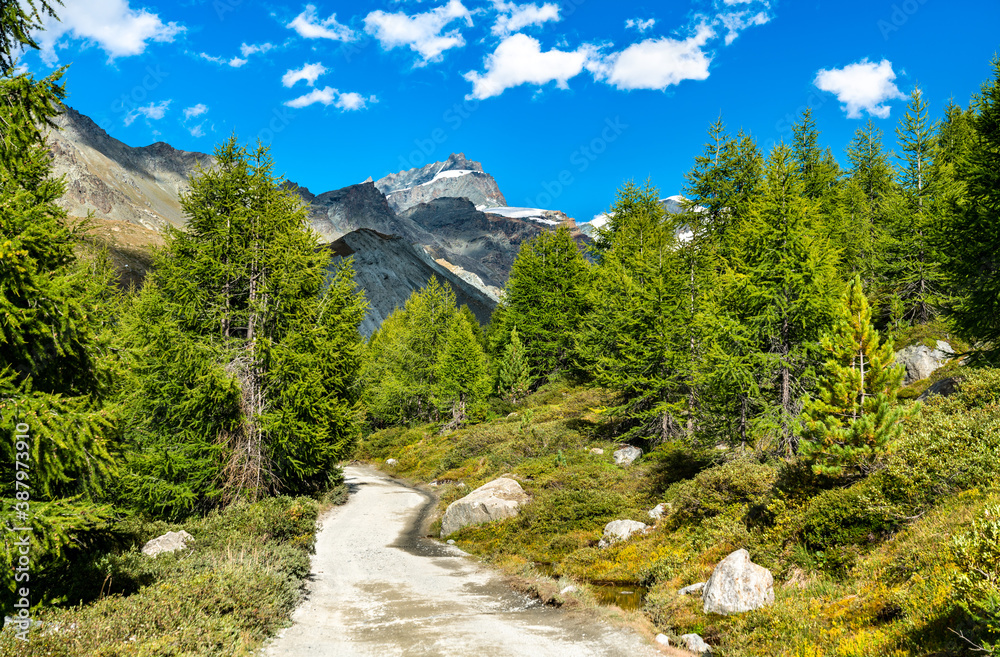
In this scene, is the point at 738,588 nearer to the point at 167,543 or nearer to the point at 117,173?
the point at 167,543

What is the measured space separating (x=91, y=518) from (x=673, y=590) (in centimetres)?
1139

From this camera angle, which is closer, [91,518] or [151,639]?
[91,518]

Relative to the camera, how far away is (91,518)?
6.66 metres

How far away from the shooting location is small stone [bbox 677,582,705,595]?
11.1 metres

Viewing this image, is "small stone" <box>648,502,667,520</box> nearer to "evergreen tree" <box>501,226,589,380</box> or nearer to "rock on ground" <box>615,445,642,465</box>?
"rock on ground" <box>615,445,642,465</box>

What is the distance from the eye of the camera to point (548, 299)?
4094cm

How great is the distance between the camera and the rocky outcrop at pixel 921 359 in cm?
2171

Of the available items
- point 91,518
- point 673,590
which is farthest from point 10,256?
point 673,590

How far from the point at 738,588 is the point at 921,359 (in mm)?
19066

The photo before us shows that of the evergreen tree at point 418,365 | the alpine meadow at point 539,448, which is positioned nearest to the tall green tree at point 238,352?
the alpine meadow at point 539,448

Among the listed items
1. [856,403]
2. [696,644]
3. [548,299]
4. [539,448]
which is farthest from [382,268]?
[696,644]

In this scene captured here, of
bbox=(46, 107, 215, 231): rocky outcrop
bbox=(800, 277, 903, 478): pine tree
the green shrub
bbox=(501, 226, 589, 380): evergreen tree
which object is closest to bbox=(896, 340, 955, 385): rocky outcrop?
bbox=(800, 277, 903, 478): pine tree

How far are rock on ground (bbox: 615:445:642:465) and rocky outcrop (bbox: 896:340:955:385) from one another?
39.3ft

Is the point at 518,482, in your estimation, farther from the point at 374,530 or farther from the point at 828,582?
the point at 828,582
